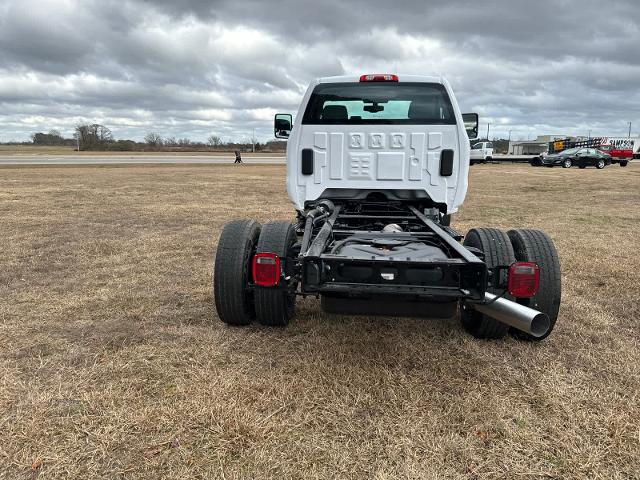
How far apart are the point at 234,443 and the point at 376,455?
747 mm

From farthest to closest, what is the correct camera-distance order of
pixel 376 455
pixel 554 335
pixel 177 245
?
pixel 177 245, pixel 554 335, pixel 376 455

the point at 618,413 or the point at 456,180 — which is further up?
the point at 456,180

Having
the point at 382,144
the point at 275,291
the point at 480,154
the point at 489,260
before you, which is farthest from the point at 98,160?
the point at 489,260

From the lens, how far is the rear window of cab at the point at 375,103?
15.3ft

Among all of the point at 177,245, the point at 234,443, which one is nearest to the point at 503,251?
the point at 234,443

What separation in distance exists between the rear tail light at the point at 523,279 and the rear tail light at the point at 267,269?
152 centimetres

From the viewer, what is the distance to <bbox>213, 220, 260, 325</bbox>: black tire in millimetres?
3568

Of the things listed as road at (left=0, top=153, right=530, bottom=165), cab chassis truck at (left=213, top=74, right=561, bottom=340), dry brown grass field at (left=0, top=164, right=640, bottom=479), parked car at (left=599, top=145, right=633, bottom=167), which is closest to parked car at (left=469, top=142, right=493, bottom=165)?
road at (left=0, top=153, right=530, bottom=165)

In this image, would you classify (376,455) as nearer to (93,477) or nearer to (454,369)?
(454,369)

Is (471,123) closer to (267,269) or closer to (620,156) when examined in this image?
(267,269)

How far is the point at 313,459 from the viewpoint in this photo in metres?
2.28

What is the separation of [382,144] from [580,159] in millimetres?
32730

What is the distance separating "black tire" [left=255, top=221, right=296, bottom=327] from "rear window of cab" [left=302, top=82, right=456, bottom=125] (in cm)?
159

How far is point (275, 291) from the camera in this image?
138 inches
